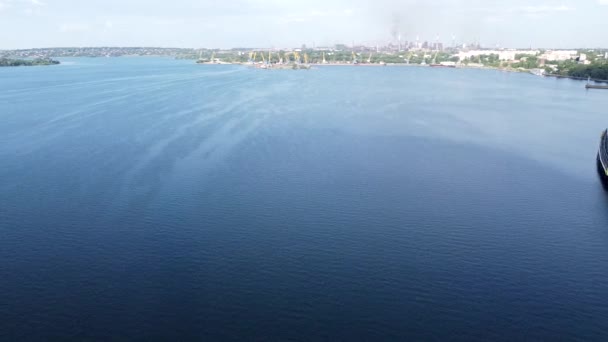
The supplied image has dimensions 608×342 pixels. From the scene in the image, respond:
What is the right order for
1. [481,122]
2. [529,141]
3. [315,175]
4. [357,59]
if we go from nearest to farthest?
[315,175]
[529,141]
[481,122]
[357,59]

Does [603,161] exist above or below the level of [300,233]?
above

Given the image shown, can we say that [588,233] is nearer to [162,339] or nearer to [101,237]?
[162,339]

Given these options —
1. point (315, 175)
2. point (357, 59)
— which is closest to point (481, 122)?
point (315, 175)

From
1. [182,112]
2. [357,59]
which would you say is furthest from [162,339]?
[357,59]

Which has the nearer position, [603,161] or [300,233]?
[300,233]

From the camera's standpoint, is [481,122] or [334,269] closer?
[334,269]

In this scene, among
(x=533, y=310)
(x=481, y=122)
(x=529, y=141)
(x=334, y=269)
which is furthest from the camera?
(x=481, y=122)

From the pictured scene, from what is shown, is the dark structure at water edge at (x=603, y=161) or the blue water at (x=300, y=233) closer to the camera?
the blue water at (x=300, y=233)

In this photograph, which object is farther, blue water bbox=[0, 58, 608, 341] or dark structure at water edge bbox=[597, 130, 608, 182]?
dark structure at water edge bbox=[597, 130, 608, 182]
